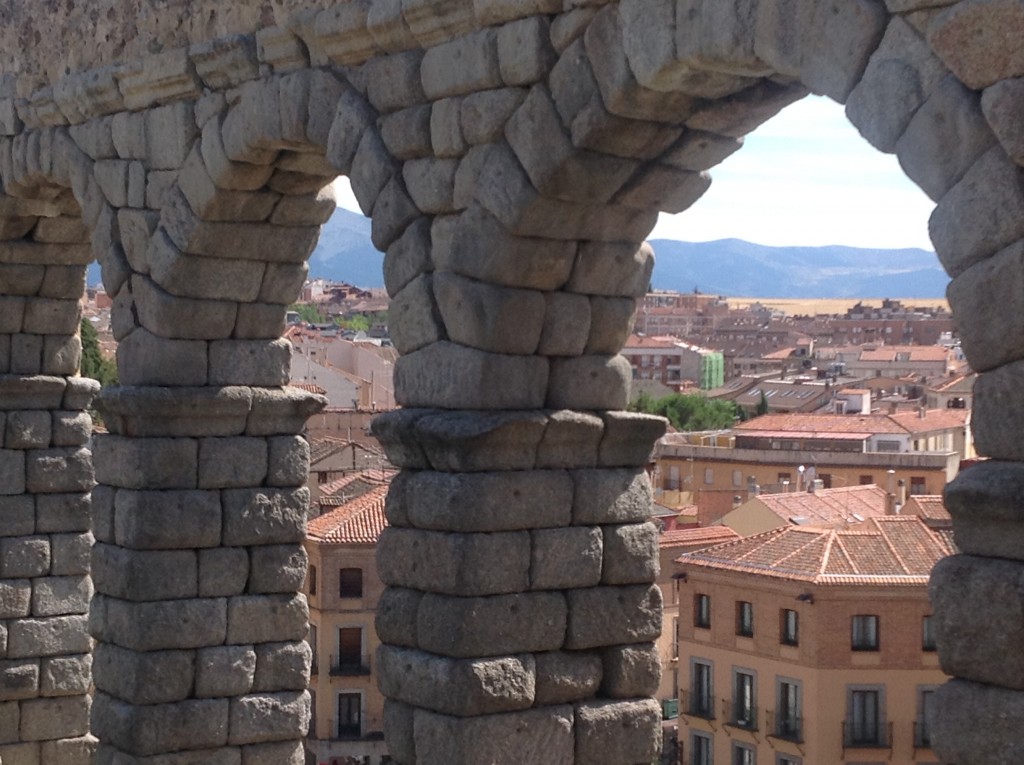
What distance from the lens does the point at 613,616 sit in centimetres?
787

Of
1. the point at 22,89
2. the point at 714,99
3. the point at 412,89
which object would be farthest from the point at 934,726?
the point at 22,89

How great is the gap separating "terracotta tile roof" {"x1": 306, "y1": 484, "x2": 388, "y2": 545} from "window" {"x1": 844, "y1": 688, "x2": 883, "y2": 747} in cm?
601

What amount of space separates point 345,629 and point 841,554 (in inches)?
285

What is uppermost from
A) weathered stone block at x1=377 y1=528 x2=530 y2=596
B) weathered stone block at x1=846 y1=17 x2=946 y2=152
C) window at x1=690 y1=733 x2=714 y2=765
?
weathered stone block at x1=846 y1=17 x2=946 y2=152

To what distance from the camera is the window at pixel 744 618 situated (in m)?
18.2

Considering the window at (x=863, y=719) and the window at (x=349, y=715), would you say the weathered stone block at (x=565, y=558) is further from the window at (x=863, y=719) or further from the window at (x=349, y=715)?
the window at (x=349, y=715)

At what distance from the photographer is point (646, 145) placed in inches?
285

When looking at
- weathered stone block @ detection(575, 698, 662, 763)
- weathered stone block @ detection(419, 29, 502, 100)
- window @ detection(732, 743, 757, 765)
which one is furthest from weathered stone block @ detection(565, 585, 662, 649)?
window @ detection(732, 743, 757, 765)

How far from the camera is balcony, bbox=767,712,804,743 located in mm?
17656

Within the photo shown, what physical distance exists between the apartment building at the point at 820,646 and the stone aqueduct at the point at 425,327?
699 cm

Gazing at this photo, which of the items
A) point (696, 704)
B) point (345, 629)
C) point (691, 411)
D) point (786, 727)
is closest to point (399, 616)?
point (786, 727)

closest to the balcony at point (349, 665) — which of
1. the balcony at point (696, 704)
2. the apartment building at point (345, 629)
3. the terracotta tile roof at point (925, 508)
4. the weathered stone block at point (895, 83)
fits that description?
the apartment building at point (345, 629)

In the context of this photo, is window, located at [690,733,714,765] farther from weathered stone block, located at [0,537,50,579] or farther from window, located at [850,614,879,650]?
weathered stone block, located at [0,537,50,579]

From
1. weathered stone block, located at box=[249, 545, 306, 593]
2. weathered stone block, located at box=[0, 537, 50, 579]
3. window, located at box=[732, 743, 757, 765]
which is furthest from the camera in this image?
window, located at box=[732, 743, 757, 765]
